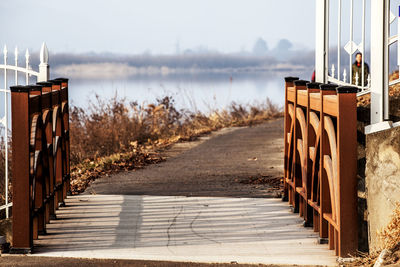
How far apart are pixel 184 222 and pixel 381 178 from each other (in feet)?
8.35

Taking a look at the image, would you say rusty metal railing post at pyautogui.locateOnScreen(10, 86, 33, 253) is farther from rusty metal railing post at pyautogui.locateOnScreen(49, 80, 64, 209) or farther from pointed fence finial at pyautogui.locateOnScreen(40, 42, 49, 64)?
pointed fence finial at pyautogui.locateOnScreen(40, 42, 49, 64)

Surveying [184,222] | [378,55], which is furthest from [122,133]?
[378,55]

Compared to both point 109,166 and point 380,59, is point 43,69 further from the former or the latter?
point 380,59

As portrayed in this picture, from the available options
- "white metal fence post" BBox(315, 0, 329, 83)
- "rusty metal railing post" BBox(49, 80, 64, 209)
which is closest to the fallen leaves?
"rusty metal railing post" BBox(49, 80, 64, 209)

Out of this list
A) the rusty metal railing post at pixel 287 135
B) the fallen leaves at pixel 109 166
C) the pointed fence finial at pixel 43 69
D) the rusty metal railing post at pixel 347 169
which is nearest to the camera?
the rusty metal railing post at pixel 347 169

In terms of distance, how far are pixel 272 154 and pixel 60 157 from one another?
20.1 ft

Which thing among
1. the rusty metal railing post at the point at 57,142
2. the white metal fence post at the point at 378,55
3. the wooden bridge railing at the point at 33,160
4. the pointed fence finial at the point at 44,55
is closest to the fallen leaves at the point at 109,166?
the rusty metal railing post at the point at 57,142

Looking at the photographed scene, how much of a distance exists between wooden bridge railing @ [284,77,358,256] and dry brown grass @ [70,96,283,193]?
4.71 metres

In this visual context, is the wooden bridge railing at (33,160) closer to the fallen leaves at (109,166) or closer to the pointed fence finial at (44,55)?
the pointed fence finial at (44,55)

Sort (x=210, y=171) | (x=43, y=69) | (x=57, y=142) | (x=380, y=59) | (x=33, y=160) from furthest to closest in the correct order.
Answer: (x=210, y=171)
(x=43, y=69)
(x=57, y=142)
(x=33, y=160)
(x=380, y=59)

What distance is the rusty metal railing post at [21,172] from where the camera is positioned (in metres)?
6.34

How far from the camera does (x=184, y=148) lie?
15.2m

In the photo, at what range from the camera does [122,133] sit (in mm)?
16422

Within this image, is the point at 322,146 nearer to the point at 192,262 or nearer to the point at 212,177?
the point at 192,262
